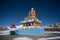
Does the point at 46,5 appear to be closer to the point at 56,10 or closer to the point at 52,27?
the point at 56,10

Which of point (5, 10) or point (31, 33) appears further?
point (5, 10)

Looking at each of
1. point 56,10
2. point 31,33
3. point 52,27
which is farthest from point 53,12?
point 31,33

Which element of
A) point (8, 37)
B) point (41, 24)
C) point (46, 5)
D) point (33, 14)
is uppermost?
point (46, 5)

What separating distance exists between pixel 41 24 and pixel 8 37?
23.6 inches

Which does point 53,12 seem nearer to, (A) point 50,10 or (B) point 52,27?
(A) point 50,10

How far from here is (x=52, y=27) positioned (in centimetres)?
253

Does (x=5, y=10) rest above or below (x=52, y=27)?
above

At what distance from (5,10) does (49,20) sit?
0.80m

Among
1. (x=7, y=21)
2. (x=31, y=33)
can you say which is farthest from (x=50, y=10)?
(x=7, y=21)

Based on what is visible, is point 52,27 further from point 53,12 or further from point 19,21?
point 19,21

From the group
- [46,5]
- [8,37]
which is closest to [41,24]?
[46,5]

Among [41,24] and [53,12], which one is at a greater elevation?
[53,12]

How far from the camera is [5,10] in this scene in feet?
8.72

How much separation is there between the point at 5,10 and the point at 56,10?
2.96 ft
